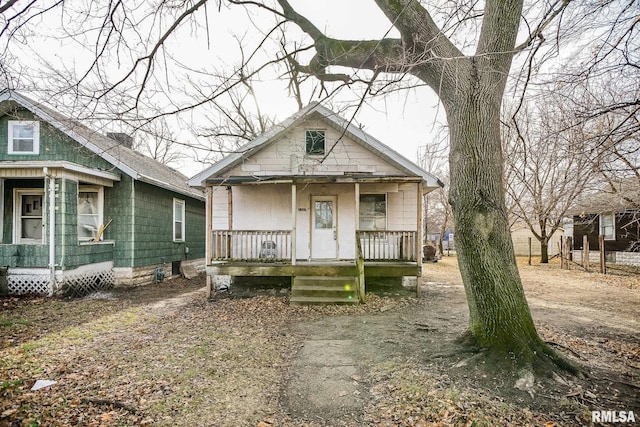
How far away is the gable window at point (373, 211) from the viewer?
11.3 meters

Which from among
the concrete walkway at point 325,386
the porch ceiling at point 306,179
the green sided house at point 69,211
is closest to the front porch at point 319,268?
the porch ceiling at point 306,179

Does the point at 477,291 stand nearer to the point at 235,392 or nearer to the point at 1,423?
the point at 235,392

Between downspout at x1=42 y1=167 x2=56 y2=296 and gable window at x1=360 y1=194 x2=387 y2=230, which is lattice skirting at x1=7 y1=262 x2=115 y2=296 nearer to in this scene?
downspout at x1=42 y1=167 x2=56 y2=296

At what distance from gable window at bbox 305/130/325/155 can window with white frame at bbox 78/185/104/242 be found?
278 inches

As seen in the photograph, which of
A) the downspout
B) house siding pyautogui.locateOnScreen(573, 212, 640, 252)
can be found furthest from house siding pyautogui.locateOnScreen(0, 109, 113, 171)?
house siding pyautogui.locateOnScreen(573, 212, 640, 252)

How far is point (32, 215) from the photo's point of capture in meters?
11.1

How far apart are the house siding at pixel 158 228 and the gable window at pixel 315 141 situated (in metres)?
6.08

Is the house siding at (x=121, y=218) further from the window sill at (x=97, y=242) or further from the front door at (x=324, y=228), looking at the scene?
the front door at (x=324, y=228)

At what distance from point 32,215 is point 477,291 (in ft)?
42.9

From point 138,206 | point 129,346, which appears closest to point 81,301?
point 138,206

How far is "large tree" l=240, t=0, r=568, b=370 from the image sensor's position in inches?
170

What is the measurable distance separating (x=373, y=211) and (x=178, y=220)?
29.0 feet

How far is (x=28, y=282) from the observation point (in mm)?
9766

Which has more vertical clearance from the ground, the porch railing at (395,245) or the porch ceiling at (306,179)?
the porch ceiling at (306,179)
